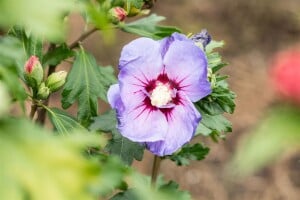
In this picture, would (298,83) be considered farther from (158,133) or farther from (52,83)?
(52,83)

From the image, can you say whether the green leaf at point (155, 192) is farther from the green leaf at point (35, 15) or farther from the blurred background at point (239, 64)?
the blurred background at point (239, 64)

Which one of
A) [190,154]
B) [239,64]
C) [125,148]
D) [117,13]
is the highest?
[117,13]

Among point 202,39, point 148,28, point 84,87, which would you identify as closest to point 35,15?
point 202,39

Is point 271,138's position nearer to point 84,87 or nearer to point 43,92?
point 43,92

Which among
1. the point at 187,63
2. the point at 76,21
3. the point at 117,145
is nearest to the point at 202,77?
the point at 187,63

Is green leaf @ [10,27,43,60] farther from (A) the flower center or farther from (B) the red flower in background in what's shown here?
(B) the red flower in background

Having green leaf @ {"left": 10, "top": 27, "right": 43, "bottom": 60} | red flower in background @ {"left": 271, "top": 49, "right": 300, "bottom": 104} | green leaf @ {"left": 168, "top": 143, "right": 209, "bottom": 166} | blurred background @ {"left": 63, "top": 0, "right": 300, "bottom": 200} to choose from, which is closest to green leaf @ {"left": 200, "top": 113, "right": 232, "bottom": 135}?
green leaf @ {"left": 168, "top": 143, "right": 209, "bottom": 166}

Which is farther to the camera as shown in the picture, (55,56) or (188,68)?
(55,56)
